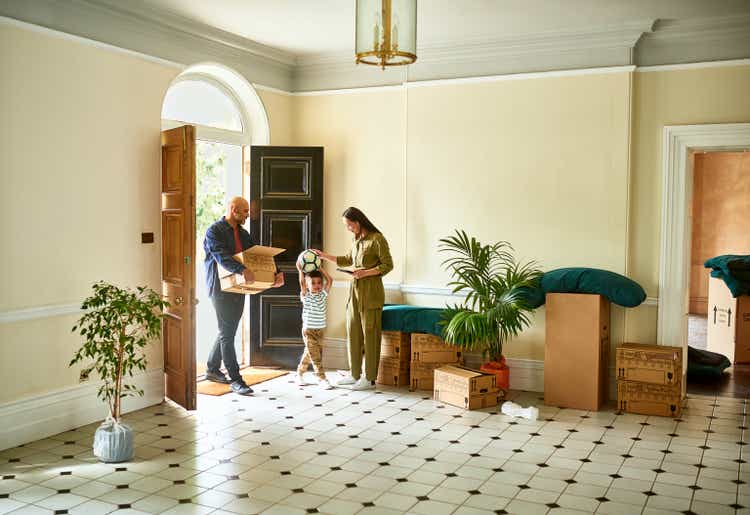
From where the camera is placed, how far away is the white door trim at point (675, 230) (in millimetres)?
7078

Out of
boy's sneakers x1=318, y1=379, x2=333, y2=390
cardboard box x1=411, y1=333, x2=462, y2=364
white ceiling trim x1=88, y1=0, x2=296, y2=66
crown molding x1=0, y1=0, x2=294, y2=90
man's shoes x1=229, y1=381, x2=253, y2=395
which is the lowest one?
boy's sneakers x1=318, y1=379, x2=333, y2=390

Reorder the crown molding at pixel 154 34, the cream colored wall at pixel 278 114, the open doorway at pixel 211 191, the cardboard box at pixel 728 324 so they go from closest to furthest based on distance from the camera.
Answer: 1. the crown molding at pixel 154 34
2. the cream colored wall at pixel 278 114
3. the open doorway at pixel 211 191
4. the cardboard box at pixel 728 324

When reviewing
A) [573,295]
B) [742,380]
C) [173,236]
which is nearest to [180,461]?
[173,236]

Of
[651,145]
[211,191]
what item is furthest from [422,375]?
[211,191]

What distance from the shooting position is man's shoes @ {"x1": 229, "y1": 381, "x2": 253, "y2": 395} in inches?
288

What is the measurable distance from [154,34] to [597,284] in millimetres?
4398

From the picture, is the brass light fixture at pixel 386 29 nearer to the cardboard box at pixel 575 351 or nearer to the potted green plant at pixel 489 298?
the potted green plant at pixel 489 298

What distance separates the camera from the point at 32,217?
579 cm

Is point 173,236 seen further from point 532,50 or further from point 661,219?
point 661,219

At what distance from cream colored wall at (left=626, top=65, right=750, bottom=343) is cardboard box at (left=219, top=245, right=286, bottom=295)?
331 cm

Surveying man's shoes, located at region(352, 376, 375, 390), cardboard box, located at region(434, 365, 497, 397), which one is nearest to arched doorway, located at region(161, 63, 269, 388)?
man's shoes, located at region(352, 376, 375, 390)

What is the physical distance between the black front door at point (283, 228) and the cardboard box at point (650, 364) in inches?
129

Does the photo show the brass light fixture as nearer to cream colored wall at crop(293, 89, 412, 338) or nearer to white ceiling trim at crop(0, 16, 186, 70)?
white ceiling trim at crop(0, 16, 186, 70)

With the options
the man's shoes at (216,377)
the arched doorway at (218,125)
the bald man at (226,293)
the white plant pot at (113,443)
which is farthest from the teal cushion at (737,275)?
the white plant pot at (113,443)
